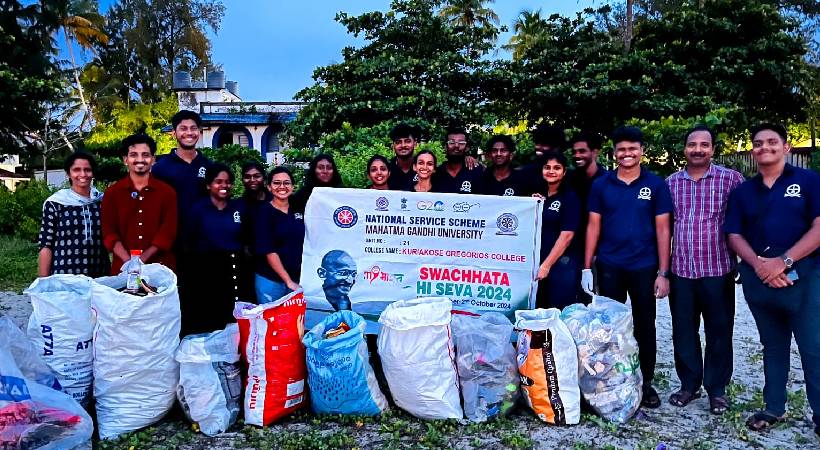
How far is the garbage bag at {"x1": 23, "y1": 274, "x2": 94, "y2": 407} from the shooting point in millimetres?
3268

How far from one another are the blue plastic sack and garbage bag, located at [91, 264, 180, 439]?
2.56 ft

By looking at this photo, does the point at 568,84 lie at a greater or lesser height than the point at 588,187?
greater

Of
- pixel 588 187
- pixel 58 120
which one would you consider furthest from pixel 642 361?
pixel 58 120

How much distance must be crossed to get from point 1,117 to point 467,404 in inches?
742

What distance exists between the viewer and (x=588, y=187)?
4.30 metres

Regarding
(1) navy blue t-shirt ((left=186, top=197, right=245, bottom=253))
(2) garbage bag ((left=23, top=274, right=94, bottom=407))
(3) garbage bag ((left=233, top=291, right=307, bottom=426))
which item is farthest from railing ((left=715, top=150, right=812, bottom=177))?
(2) garbage bag ((left=23, top=274, right=94, bottom=407))

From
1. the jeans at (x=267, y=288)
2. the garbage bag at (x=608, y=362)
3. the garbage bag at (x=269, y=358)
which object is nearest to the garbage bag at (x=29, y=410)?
the garbage bag at (x=269, y=358)

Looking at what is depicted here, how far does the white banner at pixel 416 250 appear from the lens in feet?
13.0

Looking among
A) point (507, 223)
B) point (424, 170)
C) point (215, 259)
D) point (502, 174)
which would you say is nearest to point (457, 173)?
point (502, 174)

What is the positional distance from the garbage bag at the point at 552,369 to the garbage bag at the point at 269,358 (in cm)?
137

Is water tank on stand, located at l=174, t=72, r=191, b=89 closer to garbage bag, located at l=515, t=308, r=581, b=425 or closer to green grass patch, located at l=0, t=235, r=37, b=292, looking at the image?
green grass patch, located at l=0, t=235, r=37, b=292

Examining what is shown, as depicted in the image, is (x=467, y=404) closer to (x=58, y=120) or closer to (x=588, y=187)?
(x=588, y=187)

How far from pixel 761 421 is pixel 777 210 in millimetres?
1218

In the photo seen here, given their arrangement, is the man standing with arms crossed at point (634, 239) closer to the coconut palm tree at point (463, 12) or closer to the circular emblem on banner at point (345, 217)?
the circular emblem on banner at point (345, 217)
